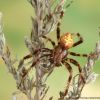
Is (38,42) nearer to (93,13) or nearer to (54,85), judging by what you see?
(54,85)

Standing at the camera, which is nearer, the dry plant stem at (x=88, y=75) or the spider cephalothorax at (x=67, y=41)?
the dry plant stem at (x=88, y=75)

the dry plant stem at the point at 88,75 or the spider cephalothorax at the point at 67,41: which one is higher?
the spider cephalothorax at the point at 67,41

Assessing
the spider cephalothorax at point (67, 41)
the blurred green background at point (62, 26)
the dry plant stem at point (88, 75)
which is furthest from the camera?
the blurred green background at point (62, 26)

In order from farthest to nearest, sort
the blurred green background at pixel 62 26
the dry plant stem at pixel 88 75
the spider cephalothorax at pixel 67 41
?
the blurred green background at pixel 62 26 → the spider cephalothorax at pixel 67 41 → the dry plant stem at pixel 88 75

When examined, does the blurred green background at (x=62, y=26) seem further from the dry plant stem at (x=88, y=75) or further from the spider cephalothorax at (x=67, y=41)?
the dry plant stem at (x=88, y=75)

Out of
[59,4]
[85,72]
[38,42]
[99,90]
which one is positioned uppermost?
[59,4]

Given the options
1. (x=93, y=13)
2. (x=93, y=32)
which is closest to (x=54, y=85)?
(x=93, y=32)

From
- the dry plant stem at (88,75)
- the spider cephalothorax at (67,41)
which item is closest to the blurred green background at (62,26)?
the spider cephalothorax at (67,41)

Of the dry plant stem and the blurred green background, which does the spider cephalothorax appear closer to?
the dry plant stem

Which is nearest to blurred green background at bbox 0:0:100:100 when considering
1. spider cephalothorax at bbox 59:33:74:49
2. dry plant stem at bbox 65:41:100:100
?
spider cephalothorax at bbox 59:33:74:49
